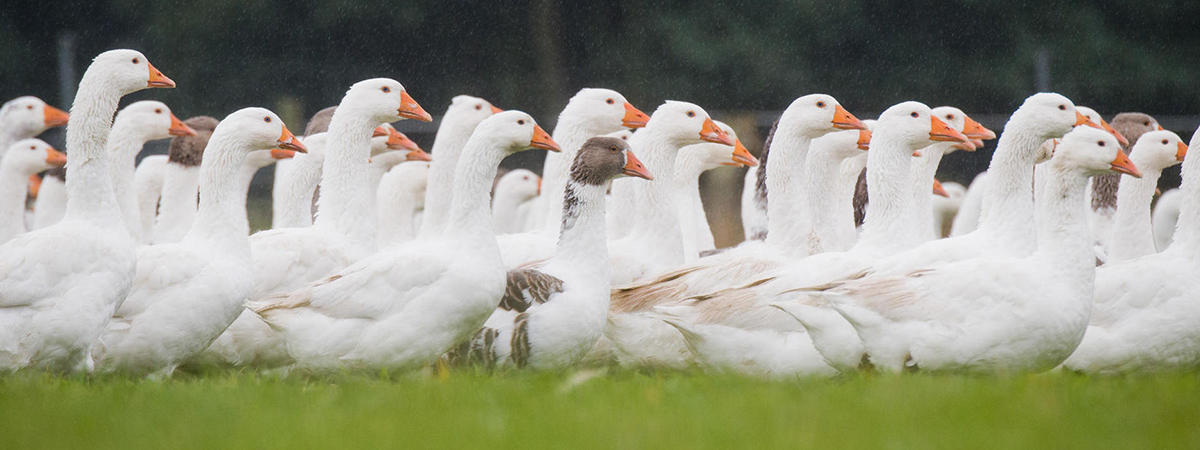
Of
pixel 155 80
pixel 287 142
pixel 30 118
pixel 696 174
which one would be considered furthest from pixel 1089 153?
pixel 30 118

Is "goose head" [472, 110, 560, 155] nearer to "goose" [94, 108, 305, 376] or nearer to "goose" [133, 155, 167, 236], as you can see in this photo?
"goose" [94, 108, 305, 376]

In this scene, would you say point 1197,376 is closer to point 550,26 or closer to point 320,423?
point 320,423

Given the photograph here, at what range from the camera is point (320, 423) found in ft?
16.7

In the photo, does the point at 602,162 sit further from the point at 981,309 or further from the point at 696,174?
the point at 696,174

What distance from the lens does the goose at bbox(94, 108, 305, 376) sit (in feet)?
23.0

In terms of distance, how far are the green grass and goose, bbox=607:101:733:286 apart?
2593 millimetres

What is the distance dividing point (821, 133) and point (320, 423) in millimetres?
4930

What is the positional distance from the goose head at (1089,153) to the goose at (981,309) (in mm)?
372

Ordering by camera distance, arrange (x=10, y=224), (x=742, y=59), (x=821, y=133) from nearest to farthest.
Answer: (x=821, y=133), (x=10, y=224), (x=742, y=59)

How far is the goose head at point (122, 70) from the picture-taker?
746 cm

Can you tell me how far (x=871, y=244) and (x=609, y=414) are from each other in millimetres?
3270

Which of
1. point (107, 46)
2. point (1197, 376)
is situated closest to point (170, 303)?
point (1197, 376)

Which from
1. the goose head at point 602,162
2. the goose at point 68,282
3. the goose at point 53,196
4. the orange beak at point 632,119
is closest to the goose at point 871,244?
the goose head at point 602,162

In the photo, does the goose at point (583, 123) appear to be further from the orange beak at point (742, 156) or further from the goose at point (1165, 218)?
the goose at point (1165, 218)
